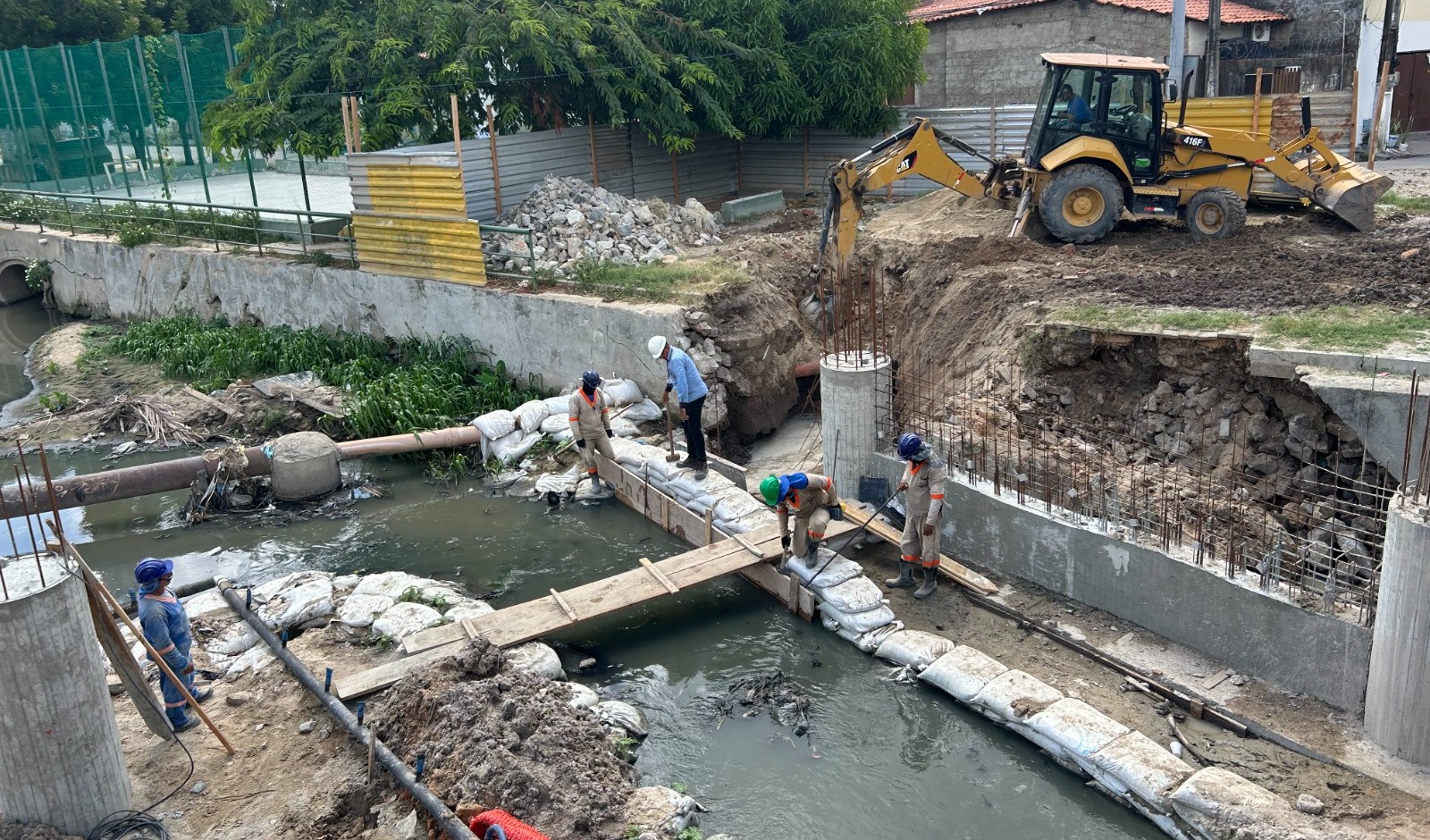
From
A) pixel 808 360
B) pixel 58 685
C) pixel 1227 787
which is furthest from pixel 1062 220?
pixel 58 685

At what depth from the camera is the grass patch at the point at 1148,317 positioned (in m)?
10.1

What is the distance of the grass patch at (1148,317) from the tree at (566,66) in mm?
8578

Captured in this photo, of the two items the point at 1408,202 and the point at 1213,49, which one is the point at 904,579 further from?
the point at 1213,49

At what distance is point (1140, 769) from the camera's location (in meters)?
6.36

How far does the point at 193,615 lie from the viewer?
8.59 metres

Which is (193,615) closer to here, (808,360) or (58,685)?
(58,685)

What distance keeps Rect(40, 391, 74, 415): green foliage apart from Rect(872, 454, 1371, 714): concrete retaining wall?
12880 mm

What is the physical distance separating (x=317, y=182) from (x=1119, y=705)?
18.0m

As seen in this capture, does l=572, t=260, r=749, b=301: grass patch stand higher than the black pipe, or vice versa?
l=572, t=260, r=749, b=301: grass patch

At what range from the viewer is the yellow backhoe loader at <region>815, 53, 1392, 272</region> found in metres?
13.1

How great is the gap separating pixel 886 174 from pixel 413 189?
672 centimetres

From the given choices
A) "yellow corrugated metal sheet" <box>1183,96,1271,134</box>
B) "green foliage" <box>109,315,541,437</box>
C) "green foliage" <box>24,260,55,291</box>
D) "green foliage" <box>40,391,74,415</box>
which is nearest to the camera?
"green foliage" <box>109,315,541,437</box>

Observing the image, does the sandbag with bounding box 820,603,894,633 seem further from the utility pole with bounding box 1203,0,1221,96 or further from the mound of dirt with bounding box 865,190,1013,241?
the utility pole with bounding box 1203,0,1221,96

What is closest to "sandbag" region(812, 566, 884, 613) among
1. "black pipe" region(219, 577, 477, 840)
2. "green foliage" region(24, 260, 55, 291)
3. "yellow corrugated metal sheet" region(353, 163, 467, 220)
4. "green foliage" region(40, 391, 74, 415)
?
"black pipe" region(219, 577, 477, 840)
